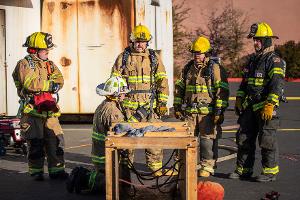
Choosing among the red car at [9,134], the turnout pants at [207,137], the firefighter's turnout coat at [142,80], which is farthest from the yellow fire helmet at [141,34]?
the red car at [9,134]

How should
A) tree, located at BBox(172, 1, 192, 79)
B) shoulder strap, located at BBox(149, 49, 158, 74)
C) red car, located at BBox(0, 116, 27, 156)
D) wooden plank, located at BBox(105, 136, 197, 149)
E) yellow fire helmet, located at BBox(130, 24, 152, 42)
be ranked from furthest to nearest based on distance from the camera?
tree, located at BBox(172, 1, 192, 79), red car, located at BBox(0, 116, 27, 156), shoulder strap, located at BBox(149, 49, 158, 74), yellow fire helmet, located at BBox(130, 24, 152, 42), wooden plank, located at BBox(105, 136, 197, 149)

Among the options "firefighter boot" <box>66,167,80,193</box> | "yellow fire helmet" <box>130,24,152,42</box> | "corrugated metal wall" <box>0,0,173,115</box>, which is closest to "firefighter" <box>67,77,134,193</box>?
"firefighter boot" <box>66,167,80,193</box>

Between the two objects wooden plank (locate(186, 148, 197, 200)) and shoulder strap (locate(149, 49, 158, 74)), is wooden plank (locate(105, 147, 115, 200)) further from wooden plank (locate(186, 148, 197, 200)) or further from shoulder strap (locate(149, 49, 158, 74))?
shoulder strap (locate(149, 49, 158, 74))

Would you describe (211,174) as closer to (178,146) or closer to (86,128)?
(178,146)

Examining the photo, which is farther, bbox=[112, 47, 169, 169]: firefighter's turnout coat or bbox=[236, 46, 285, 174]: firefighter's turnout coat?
bbox=[112, 47, 169, 169]: firefighter's turnout coat

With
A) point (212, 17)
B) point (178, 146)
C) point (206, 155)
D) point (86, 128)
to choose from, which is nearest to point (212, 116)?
point (206, 155)

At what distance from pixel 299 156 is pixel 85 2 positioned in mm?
6597

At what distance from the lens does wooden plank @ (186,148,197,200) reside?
6.66 meters

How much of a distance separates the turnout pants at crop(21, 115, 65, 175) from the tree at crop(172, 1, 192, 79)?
14.6 meters

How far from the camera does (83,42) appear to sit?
50.8 ft

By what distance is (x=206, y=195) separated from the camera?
7469 millimetres

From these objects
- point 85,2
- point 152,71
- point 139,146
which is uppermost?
point 85,2

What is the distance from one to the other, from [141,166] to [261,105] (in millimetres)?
2304

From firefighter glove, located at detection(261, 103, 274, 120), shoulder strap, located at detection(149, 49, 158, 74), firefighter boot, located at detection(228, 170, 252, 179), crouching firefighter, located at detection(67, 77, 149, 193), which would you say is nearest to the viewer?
crouching firefighter, located at detection(67, 77, 149, 193)
